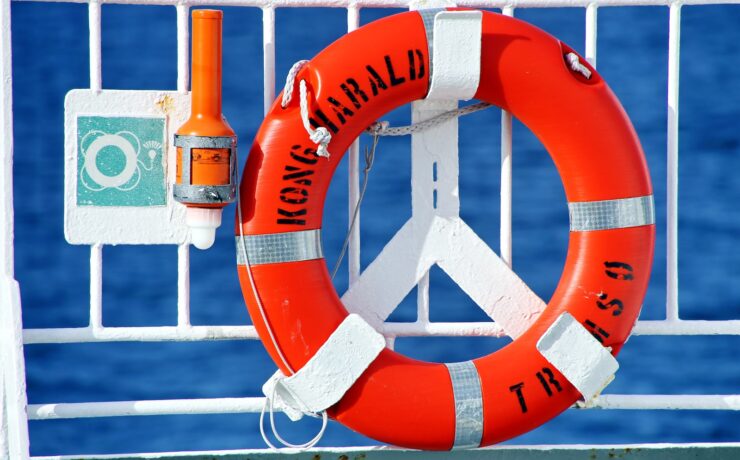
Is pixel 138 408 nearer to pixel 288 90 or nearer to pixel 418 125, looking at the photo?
pixel 288 90

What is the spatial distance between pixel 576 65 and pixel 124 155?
98 centimetres

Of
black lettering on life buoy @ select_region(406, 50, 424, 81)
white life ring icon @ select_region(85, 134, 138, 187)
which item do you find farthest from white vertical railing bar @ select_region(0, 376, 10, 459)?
black lettering on life buoy @ select_region(406, 50, 424, 81)

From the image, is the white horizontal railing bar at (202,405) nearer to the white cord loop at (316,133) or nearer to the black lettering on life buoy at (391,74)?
the white cord loop at (316,133)

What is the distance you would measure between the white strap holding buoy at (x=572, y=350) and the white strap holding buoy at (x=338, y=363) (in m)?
0.35

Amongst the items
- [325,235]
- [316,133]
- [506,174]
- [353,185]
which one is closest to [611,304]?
[506,174]

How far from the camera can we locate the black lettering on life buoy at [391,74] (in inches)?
89.7

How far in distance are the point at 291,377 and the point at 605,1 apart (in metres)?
1.07

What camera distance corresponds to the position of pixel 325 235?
3.97 m

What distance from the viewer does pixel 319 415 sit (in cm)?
236

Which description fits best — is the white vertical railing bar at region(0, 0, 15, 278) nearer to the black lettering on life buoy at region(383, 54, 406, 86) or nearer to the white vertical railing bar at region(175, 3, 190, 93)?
the white vertical railing bar at region(175, 3, 190, 93)

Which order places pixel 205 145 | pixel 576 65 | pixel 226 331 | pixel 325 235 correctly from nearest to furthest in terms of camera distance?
pixel 205 145 < pixel 576 65 < pixel 226 331 < pixel 325 235

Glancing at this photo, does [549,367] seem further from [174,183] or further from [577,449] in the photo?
[174,183]

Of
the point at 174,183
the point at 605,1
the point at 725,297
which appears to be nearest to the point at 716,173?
the point at 725,297

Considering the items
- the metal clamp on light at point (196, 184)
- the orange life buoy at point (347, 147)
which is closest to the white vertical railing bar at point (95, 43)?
the metal clamp on light at point (196, 184)
